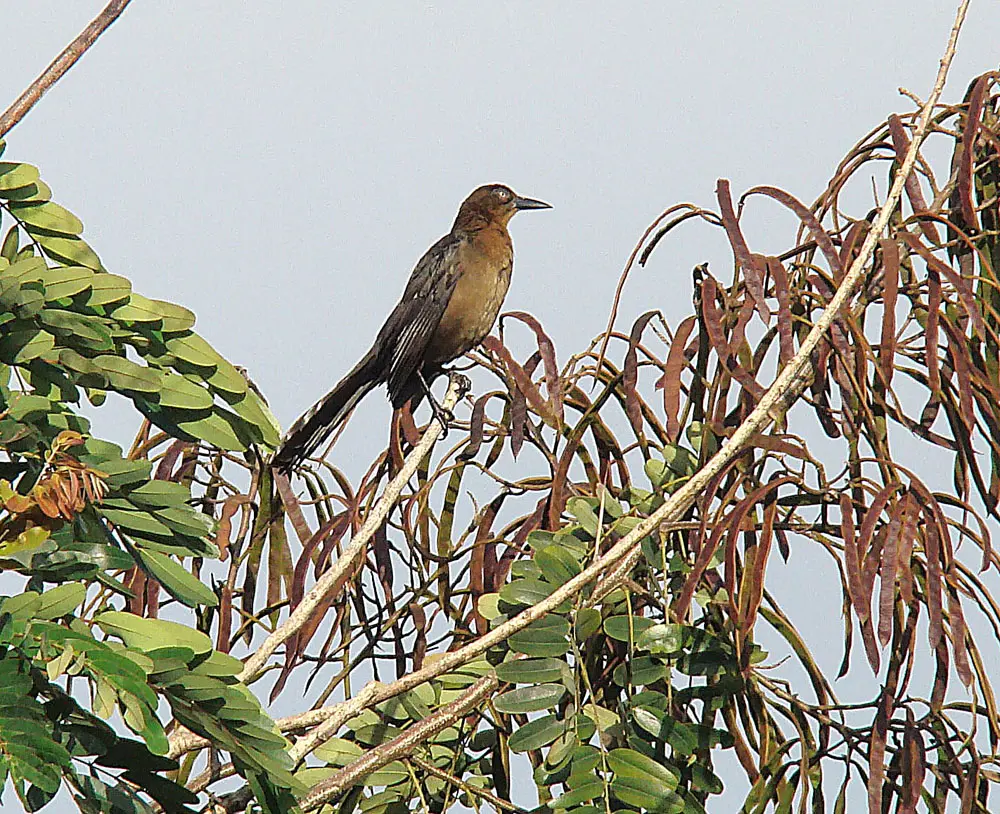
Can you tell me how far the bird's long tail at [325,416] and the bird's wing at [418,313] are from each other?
75 millimetres

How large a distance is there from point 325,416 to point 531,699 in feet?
4.60

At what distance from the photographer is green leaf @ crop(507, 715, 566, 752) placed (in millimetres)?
1676

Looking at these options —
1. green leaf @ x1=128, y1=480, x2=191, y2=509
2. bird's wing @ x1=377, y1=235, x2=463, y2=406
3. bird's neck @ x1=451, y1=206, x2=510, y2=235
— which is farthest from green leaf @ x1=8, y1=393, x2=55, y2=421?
bird's neck @ x1=451, y1=206, x2=510, y2=235

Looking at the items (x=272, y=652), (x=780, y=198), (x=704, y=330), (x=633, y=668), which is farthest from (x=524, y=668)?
(x=780, y=198)

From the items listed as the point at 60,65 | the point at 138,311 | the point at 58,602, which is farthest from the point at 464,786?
the point at 60,65

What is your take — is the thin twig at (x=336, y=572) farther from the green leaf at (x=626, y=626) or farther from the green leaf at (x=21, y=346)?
the green leaf at (x=21, y=346)

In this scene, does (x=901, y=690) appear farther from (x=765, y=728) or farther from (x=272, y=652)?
(x=272, y=652)

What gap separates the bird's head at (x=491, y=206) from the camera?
4516 millimetres

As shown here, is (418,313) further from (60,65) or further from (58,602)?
(58,602)

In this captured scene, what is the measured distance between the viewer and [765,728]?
1.69 metres

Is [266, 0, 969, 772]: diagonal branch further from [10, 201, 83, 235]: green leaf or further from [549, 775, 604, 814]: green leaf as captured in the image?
[10, 201, 83, 235]: green leaf

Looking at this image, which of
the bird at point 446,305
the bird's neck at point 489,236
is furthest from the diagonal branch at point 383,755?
the bird's neck at point 489,236

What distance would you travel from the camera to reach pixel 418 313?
13.0 ft

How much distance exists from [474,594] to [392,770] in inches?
11.0
